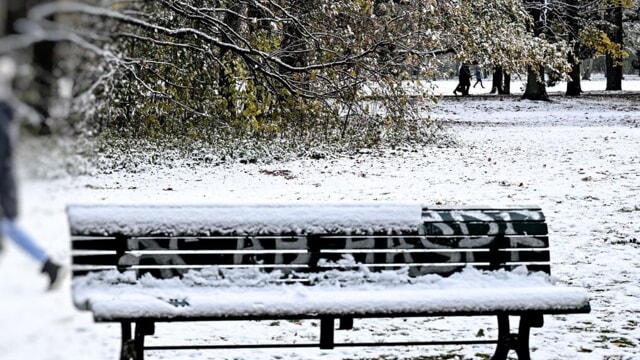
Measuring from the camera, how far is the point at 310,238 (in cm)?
373

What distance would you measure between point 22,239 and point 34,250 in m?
0.04

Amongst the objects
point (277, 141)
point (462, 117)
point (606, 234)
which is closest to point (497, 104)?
point (462, 117)

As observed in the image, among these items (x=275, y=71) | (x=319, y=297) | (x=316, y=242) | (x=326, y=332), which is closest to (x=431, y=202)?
(x=275, y=71)

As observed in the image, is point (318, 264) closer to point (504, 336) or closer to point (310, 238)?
point (310, 238)

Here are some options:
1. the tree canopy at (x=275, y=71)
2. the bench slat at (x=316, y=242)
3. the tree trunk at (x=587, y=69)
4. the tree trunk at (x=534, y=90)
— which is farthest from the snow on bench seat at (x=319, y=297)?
the tree trunk at (x=587, y=69)

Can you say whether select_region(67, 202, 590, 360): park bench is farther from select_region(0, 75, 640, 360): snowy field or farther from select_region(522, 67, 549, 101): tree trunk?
select_region(522, 67, 549, 101): tree trunk

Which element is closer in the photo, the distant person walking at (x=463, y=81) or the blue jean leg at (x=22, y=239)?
the blue jean leg at (x=22, y=239)

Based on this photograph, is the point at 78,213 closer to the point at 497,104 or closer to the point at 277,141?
the point at 277,141

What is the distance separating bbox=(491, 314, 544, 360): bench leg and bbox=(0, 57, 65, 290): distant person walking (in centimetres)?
294

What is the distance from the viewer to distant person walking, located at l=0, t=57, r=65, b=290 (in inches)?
39.0

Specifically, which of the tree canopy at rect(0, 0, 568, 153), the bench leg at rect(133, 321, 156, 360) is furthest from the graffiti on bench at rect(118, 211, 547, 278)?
the tree canopy at rect(0, 0, 568, 153)

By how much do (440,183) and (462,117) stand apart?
14.7 m

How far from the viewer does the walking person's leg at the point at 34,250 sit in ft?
3.47

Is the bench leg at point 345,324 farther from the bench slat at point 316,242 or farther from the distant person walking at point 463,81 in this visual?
the distant person walking at point 463,81
